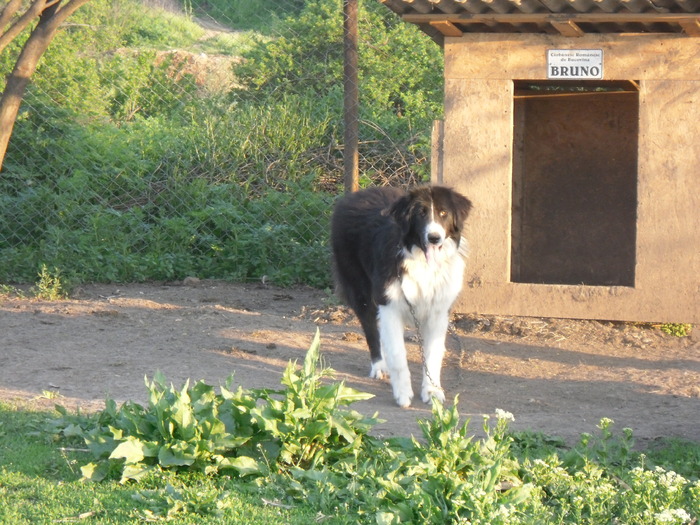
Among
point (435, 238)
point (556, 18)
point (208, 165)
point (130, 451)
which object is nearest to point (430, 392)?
point (435, 238)

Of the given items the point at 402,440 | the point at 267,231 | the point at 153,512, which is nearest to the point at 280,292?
the point at 267,231

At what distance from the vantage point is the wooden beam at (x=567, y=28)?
7.37m

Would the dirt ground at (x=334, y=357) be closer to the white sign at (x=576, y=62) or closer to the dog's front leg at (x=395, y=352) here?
the dog's front leg at (x=395, y=352)

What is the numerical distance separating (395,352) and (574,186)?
453cm

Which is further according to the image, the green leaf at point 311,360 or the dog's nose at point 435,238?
the dog's nose at point 435,238

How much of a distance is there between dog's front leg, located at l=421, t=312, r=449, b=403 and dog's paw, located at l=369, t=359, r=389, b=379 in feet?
1.66

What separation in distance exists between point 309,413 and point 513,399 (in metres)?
2.22

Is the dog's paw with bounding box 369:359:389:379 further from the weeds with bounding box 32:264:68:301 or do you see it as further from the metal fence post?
the weeds with bounding box 32:264:68:301

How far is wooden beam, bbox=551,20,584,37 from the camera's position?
7367mm

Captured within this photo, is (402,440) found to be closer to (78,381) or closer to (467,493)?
(467,493)

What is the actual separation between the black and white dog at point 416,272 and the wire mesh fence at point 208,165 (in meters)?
3.32

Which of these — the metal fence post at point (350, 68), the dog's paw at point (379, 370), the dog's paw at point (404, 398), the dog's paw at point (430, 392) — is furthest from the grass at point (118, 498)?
the metal fence post at point (350, 68)

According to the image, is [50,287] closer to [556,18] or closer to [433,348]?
[433,348]

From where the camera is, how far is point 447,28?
25.2 feet
